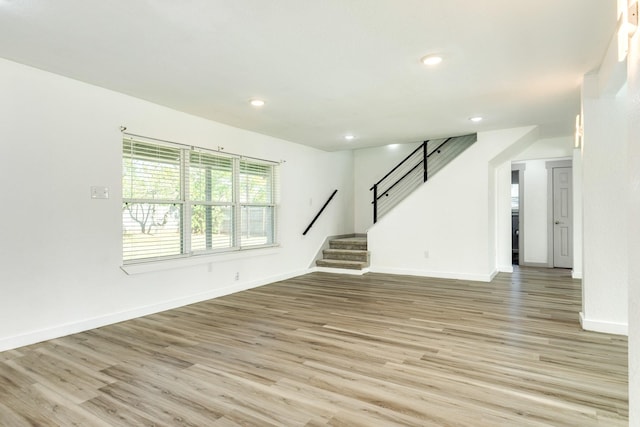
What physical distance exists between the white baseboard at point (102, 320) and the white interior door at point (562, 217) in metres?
6.34

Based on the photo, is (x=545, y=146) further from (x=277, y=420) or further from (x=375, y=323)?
(x=277, y=420)

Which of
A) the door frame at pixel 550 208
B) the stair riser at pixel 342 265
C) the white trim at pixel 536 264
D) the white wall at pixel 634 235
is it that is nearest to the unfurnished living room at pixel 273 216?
the white wall at pixel 634 235

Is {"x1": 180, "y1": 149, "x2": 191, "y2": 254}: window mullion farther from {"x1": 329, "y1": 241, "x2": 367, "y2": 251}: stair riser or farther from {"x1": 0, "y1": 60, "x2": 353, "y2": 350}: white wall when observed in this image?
{"x1": 329, "y1": 241, "x2": 367, "y2": 251}: stair riser

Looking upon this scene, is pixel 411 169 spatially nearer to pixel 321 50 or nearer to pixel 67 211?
pixel 321 50

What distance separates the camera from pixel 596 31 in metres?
2.65

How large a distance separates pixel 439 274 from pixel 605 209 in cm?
328

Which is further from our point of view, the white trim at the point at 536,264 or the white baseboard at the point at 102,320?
the white trim at the point at 536,264

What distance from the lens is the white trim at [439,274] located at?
613cm

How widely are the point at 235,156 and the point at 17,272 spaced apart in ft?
9.93

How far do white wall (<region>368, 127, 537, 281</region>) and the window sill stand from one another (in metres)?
2.45

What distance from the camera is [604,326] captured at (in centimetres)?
346

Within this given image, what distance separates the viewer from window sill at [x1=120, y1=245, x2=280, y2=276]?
13.4 feet

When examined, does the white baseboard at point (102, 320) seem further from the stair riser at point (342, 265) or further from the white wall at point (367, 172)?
the white wall at point (367, 172)

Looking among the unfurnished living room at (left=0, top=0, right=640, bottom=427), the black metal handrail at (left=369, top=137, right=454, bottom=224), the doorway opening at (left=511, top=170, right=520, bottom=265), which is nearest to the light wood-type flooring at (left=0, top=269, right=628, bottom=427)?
the unfurnished living room at (left=0, top=0, right=640, bottom=427)
